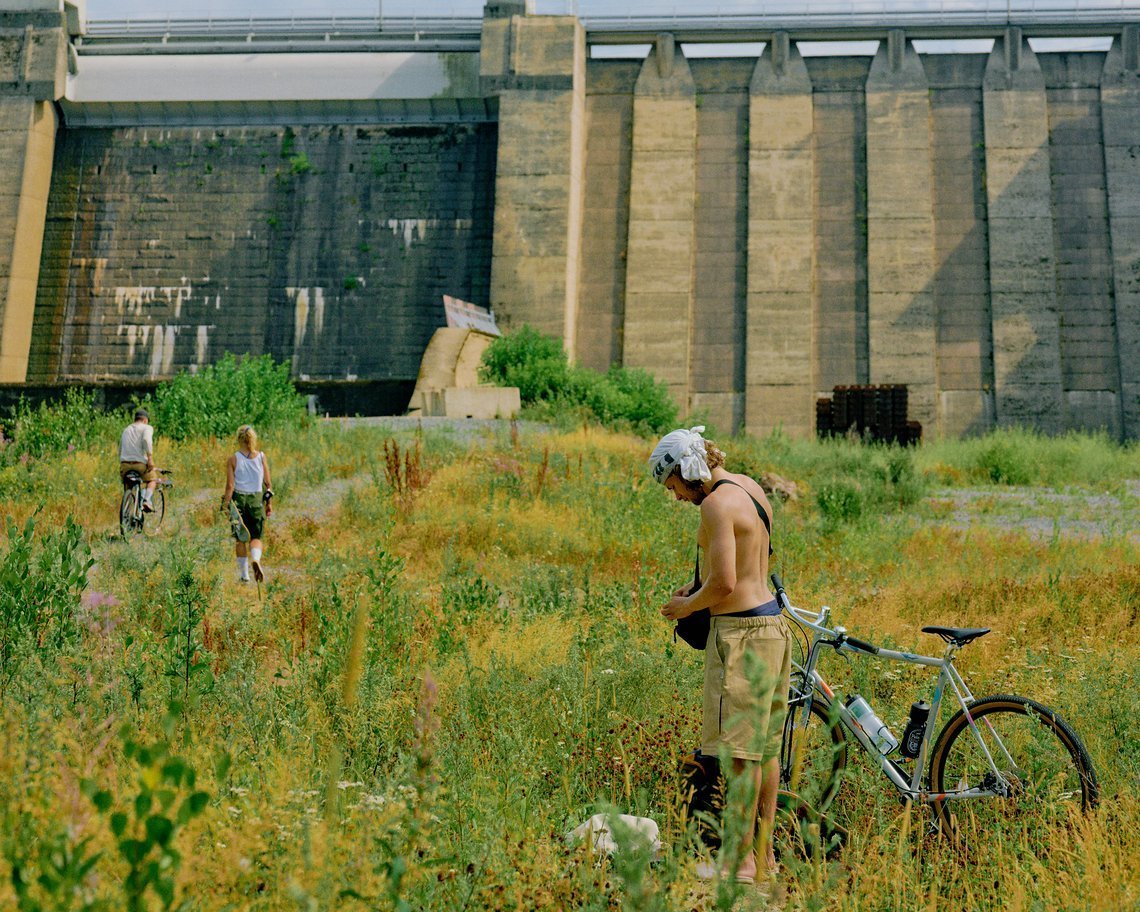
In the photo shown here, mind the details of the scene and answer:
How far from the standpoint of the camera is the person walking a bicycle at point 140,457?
11609 millimetres

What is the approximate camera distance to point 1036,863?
351 centimetres

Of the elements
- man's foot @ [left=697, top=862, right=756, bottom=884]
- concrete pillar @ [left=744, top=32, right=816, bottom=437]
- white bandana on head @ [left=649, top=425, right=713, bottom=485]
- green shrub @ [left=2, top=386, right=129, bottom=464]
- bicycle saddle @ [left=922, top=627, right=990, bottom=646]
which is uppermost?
concrete pillar @ [left=744, top=32, right=816, bottom=437]

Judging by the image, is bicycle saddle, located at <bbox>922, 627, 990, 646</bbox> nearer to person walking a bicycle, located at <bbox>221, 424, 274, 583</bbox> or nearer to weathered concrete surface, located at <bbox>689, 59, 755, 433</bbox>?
person walking a bicycle, located at <bbox>221, 424, 274, 583</bbox>

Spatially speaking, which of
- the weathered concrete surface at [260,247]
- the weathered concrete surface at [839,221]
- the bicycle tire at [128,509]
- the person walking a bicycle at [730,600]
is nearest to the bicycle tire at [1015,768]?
the person walking a bicycle at [730,600]

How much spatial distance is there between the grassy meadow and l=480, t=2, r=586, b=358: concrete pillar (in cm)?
1290

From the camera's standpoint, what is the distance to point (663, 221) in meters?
27.4

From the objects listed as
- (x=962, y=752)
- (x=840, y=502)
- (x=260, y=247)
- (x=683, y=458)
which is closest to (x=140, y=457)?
(x=840, y=502)

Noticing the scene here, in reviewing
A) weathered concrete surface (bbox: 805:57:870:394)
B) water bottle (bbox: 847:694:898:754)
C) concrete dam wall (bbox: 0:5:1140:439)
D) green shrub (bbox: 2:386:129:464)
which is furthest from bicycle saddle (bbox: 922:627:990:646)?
weathered concrete surface (bbox: 805:57:870:394)

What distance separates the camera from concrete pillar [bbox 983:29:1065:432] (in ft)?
84.2

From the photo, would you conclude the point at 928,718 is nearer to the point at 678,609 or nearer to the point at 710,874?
the point at 678,609

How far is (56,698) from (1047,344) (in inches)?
1017

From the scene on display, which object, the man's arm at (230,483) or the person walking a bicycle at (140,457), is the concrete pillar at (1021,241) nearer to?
the person walking a bicycle at (140,457)

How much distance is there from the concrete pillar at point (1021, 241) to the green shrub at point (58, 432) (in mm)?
20328

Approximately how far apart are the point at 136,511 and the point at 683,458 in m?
9.15
